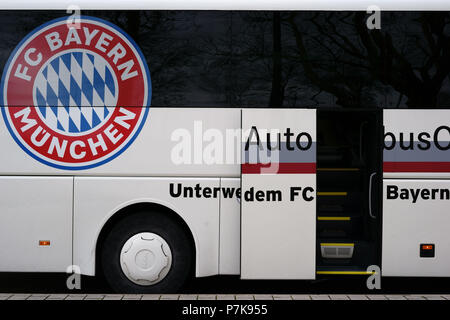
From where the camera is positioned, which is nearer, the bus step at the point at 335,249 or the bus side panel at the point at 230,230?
the bus side panel at the point at 230,230

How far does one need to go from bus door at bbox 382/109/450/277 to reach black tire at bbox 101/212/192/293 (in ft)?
7.64

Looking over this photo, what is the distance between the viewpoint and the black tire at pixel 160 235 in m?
5.10

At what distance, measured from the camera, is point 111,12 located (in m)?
5.05

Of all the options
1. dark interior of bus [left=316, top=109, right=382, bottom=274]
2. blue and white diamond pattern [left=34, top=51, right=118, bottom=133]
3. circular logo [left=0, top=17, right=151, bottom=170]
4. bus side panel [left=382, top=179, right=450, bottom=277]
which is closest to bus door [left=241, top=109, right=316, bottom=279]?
dark interior of bus [left=316, top=109, right=382, bottom=274]

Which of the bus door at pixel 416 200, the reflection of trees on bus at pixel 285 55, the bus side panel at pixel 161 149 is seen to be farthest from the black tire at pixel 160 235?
the bus door at pixel 416 200

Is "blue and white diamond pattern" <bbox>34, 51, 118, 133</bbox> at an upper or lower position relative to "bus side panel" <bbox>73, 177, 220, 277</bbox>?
upper

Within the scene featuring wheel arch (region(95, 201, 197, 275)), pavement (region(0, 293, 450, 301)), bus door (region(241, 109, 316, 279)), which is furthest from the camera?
wheel arch (region(95, 201, 197, 275))

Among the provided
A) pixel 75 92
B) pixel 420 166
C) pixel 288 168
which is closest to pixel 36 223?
pixel 75 92

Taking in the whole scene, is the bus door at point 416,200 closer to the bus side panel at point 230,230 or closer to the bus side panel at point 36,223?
the bus side panel at point 230,230

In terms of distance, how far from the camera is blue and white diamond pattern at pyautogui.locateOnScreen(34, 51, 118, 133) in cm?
499

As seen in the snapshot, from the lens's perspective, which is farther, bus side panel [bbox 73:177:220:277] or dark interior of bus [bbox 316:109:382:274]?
dark interior of bus [bbox 316:109:382:274]

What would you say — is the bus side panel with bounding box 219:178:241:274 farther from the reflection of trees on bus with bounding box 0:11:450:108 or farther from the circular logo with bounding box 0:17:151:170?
the circular logo with bounding box 0:17:151:170

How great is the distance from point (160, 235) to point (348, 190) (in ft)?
8.11
